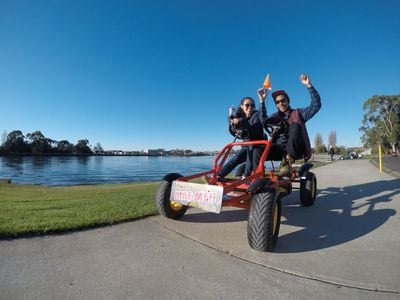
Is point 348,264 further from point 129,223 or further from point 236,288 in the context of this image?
point 129,223

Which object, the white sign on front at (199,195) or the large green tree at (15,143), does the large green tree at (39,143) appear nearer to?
the large green tree at (15,143)

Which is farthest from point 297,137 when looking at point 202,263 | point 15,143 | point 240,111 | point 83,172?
point 15,143

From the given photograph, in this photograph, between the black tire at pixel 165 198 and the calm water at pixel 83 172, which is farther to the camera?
the calm water at pixel 83 172

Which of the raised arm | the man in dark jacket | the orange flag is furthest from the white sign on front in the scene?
the orange flag

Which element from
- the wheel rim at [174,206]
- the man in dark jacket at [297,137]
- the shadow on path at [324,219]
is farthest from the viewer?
the man in dark jacket at [297,137]

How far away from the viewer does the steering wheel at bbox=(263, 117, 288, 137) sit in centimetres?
436

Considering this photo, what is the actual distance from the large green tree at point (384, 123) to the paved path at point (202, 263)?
2541 inches

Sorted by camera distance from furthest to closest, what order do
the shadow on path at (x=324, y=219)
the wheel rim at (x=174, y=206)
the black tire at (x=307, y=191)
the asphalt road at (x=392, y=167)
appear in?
the asphalt road at (x=392, y=167) → the black tire at (x=307, y=191) → the wheel rim at (x=174, y=206) → the shadow on path at (x=324, y=219)

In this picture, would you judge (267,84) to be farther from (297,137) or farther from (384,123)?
(384,123)

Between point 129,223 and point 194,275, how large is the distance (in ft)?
6.08

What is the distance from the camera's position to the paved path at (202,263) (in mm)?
1896

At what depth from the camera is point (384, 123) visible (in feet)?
190

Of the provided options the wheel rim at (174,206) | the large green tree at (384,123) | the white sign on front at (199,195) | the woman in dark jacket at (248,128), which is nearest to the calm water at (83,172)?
the woman in dark jacket at (248,128)

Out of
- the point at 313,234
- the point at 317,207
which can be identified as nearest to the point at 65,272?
the point at 313,234
